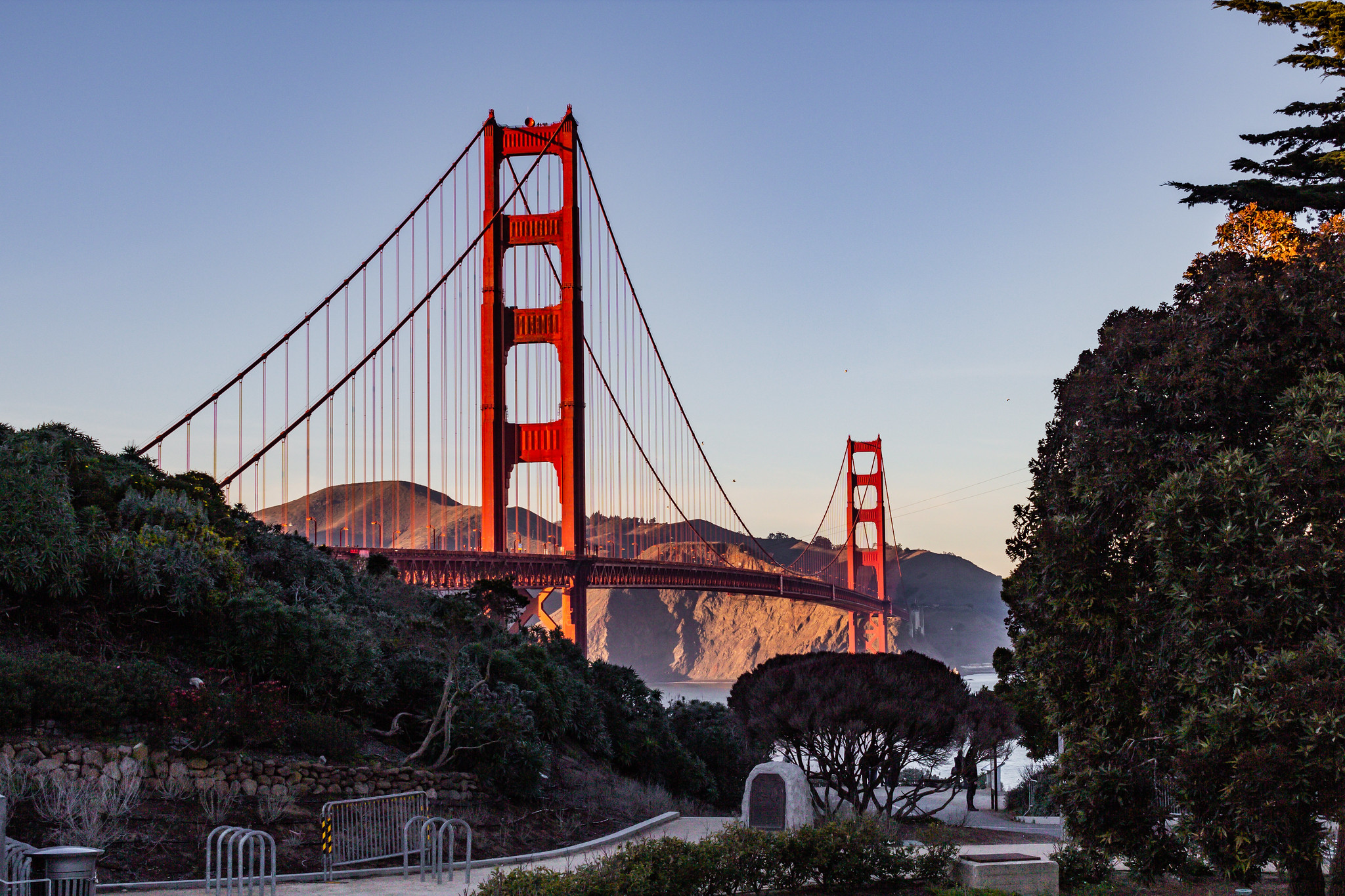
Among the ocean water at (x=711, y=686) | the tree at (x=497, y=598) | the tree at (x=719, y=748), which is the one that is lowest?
the ocean water at (x=711, y=686)

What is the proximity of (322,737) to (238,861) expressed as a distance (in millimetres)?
4273

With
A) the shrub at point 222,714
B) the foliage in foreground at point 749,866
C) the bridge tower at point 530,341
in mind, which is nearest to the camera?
the foliage in foreground at point 749,866

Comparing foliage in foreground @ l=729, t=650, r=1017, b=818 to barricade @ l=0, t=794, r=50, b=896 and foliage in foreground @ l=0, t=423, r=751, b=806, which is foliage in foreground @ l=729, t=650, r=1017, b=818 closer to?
foliage in foreground @ l=0, t=423, r=751, b=806

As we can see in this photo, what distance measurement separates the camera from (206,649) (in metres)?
17.1

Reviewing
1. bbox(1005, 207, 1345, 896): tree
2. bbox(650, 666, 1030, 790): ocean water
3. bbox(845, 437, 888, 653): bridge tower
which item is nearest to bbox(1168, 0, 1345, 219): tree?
bbox(1005, 207, 1345, 896): tree

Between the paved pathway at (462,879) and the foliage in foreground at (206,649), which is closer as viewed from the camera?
the paved pathway at (462,879)

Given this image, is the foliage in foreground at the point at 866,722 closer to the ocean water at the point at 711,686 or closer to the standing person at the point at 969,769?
the standing person at the point at 969,769

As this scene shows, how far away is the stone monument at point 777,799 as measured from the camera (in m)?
16.5

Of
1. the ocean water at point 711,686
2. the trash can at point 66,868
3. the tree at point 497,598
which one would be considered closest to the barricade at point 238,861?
the trash can at point 66,868

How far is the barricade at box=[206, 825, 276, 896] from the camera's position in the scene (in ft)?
34.9

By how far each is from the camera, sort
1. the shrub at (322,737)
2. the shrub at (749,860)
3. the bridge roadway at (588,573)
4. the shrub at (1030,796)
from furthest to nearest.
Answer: the bridge roadway at (588,573) < the shrub at (1030,796) < the shrub at (322,737) < the shrub at (749,860)

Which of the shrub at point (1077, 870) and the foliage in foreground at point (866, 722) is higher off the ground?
the foliage in foreground at point (866, 722)

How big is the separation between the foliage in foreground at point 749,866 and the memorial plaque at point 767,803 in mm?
3598

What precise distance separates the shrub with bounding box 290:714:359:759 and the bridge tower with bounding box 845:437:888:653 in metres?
62.1
